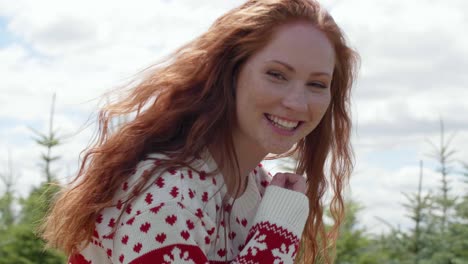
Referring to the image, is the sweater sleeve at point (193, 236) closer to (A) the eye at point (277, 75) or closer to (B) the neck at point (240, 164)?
(B) the neck at point (240, 164)

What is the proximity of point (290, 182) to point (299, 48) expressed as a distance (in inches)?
18.4

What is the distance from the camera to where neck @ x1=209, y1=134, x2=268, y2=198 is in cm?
274

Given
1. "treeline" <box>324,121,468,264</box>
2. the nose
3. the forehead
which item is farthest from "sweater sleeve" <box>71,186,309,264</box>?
"treeline" <box>324,121,468,264</box>

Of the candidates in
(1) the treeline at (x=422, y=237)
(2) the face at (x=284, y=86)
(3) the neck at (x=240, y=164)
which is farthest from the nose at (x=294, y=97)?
(1) the treeline at (x=422, y=237)

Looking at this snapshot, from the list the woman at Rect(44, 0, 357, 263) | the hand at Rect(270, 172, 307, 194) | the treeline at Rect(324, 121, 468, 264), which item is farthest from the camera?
the treeline at Rect(324, 121, 468, 264)

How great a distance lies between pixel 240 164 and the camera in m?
2.83

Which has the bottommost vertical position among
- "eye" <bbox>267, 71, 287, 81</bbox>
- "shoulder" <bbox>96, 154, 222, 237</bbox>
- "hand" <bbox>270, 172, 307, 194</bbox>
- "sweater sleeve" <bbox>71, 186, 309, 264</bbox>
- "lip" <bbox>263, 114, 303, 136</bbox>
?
"sweater sleeve" <bbox>71, 186, 309, 264</bbox>

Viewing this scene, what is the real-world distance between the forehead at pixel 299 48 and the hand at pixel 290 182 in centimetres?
38

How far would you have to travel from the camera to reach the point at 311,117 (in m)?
2.77

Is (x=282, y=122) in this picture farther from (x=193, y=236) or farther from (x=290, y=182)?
(x=193, y=236)

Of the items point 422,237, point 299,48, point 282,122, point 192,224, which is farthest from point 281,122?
point 422,237

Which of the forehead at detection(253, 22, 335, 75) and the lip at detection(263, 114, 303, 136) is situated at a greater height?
the forehead at detection(253, 22, 335, 75)

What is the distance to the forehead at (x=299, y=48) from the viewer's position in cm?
264

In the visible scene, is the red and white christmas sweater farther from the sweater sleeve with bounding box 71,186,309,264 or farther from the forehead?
the forehead
